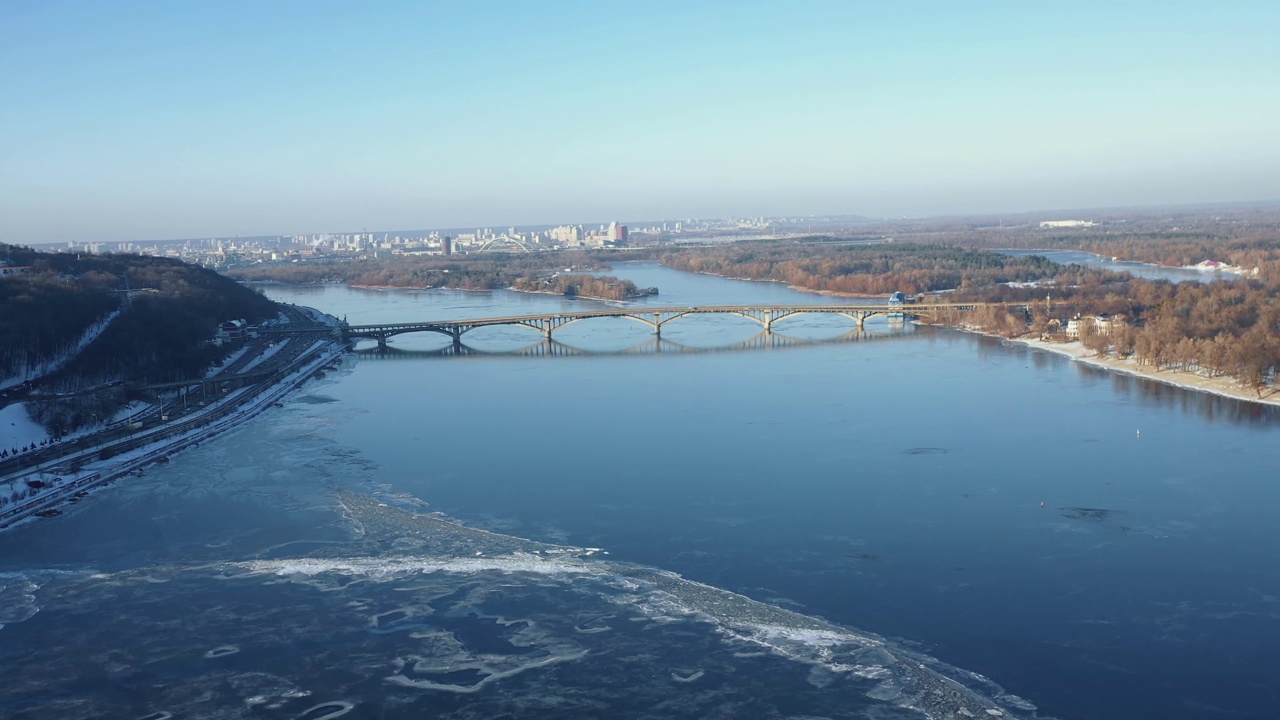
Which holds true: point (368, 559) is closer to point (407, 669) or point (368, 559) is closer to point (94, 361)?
point (407, 669)

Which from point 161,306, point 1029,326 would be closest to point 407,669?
point 161,306

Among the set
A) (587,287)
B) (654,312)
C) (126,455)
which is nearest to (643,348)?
(654,312)

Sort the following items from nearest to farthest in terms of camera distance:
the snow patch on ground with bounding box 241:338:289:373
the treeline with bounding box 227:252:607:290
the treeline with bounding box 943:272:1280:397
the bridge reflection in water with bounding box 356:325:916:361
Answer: the treeline with bounding box 943:272:1280:397 → the snow patch on ground with bounding box 241:338:289:373 → the bridge reflection in water with bounding box 356:325:916:361 → the treeline with bounding box 227:252:607:290

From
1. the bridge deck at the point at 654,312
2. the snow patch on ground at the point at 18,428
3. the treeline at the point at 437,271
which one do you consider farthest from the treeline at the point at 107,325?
the treeline at the point at 437,271

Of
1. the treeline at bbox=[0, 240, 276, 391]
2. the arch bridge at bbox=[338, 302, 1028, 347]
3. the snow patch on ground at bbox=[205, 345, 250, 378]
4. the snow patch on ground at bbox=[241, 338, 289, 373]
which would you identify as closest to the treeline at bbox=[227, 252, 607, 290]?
the arch bridge at bbox=[338, 302, 1028, 347]

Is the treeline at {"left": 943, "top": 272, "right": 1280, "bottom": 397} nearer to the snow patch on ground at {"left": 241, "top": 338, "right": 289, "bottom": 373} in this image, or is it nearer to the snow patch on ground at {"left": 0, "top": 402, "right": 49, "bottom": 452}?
the snow patch on ground at {"left": 241, "top": 338, "right": 289, "bottom": 373}

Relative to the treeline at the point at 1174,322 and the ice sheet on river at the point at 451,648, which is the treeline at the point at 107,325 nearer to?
the ice sheet on river at the point at 451,648
